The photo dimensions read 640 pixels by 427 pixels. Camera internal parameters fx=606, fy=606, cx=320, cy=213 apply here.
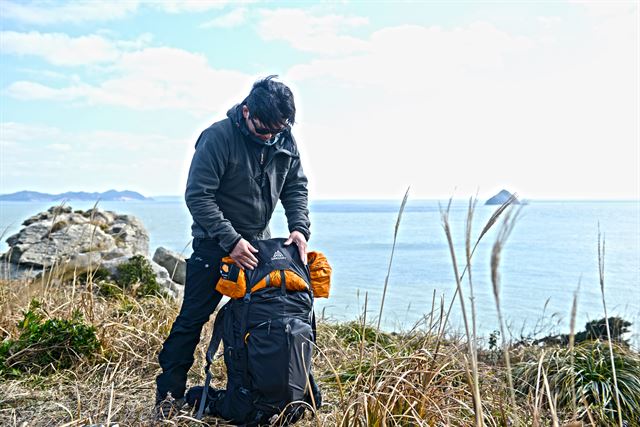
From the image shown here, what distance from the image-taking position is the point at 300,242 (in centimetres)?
376

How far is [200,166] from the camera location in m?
3.53

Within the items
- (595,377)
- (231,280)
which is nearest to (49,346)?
(231,280)

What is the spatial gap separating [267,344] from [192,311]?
23.1 inches

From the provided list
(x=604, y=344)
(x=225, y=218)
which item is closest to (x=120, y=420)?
(x=225, y=218)

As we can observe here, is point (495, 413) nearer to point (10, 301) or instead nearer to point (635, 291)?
point (10, 301)

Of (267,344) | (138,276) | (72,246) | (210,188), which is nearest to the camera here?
(267,344)

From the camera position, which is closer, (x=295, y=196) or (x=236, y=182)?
(x=236, y=182)

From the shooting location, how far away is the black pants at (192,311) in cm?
370

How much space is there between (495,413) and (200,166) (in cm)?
216

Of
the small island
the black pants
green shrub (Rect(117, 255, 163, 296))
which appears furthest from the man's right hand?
green shrub (Rect(117, 255, 163, 296))

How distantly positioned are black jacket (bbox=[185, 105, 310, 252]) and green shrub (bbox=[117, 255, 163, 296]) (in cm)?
345

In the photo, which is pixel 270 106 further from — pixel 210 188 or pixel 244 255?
pixel 244 255

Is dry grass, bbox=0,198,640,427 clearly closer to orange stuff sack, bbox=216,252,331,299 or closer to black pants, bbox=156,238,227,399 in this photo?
black pants, bbox=156,238,227,399

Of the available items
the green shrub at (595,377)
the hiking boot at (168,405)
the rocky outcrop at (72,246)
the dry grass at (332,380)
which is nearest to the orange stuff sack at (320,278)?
the dry grass at (332,380)
